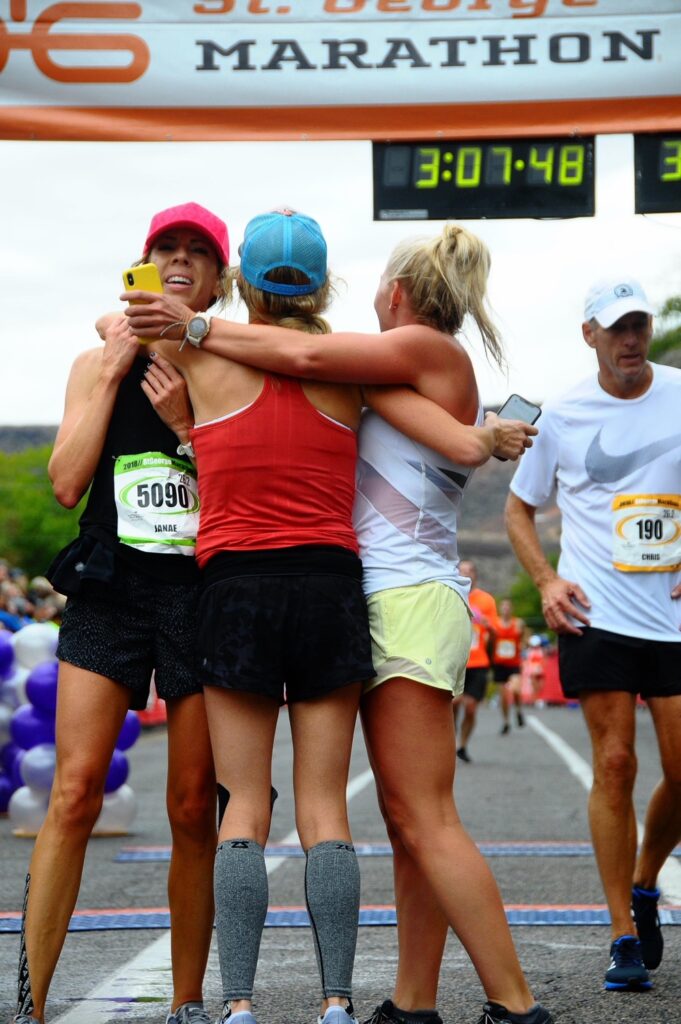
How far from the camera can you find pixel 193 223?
4137 millimetres

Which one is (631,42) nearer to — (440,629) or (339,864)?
(440,629)

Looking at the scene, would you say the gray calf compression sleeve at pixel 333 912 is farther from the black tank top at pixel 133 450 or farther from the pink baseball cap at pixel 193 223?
the pink baseball cap at pixel 193 223

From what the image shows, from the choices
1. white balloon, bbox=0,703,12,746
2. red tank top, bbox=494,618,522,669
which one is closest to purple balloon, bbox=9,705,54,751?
white balloon, bbox=0,703,12,746

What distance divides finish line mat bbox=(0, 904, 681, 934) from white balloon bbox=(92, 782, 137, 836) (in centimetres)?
305

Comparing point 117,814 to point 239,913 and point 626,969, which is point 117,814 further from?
point 239,913

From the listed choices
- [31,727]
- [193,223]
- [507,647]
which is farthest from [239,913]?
[507,647]

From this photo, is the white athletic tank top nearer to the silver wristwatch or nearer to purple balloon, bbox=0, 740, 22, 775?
the silver wristwatch

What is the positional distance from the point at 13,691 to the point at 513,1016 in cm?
752

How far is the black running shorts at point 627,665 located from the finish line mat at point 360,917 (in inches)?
47.9

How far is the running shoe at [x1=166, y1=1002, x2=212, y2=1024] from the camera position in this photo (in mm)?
4043

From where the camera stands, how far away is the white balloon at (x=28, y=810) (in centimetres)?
959

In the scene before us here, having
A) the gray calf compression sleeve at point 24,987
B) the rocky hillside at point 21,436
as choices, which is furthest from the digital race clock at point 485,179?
the rocky hillside at point 21,436

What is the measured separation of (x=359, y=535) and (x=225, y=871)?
868 millimetres

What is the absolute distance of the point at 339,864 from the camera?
11.7 feet
